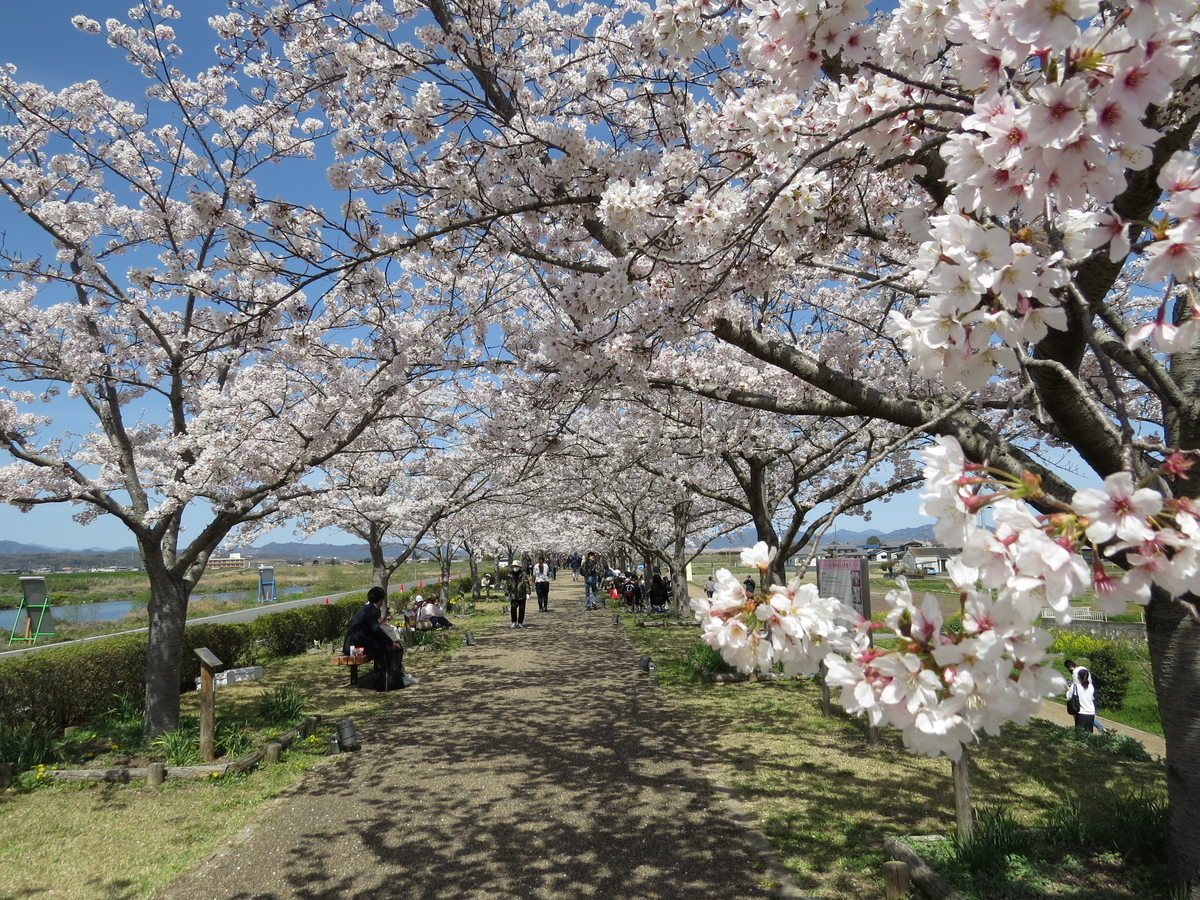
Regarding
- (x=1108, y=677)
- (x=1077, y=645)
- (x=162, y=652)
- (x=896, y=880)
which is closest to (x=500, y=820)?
(x=896, y=880)

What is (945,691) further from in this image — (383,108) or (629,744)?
(629,744)

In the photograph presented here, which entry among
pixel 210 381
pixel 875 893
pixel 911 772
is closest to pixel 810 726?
pixel 911 772

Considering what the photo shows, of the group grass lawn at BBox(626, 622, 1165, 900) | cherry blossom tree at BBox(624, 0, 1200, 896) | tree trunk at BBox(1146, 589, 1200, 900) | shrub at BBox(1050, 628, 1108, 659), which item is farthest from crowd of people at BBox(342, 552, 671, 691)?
shrub at BBox(1050, 628, 1108, 659)

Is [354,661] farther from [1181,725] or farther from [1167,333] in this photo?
[1167,333]

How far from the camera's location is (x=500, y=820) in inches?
196

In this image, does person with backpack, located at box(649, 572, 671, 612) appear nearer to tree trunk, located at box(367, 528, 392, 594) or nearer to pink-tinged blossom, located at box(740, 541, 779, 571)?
tree trunk, located at box(367, 528, 392, 594)

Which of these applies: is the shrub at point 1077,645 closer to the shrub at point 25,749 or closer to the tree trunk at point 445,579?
the tree trunk at point 445,579

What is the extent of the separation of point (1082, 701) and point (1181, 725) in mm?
6634

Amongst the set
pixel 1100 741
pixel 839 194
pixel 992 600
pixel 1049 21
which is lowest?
pixel 1100 741

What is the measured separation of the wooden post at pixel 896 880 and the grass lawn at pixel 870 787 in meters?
0.13

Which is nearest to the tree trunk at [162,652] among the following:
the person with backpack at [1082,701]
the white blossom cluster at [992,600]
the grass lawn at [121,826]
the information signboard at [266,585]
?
the grass lawn at [121,826]

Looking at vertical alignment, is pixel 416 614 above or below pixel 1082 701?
above

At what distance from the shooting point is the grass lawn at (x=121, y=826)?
4137 mm

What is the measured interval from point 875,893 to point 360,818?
12.2 feet
